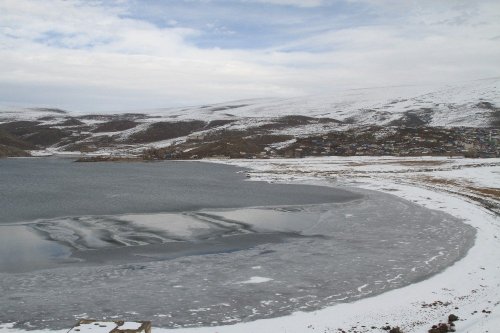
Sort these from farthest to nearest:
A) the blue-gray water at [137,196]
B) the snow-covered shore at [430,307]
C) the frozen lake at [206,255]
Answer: the blue-gray water at [137,196]
the frozen lake at [206,255]
the snow-covered shore at [430,307]

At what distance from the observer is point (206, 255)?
18.4m

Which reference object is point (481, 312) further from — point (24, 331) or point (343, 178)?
point (343, 178)

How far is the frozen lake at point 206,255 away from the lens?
12.7 m

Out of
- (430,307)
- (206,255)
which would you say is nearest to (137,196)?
(206,255)

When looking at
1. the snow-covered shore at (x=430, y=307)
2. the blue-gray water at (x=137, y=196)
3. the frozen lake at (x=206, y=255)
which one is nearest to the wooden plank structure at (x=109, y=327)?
the snow-covered shore at (x=430, y=307)

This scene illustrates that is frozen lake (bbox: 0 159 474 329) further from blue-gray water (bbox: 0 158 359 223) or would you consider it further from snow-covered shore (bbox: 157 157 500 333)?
snow-covered shore (bbox: 157 157 500 333)

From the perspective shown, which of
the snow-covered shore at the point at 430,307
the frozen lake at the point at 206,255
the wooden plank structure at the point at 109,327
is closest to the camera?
the wooden plank structure at the point at 109,327

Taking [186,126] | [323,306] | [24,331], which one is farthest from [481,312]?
[186,126]

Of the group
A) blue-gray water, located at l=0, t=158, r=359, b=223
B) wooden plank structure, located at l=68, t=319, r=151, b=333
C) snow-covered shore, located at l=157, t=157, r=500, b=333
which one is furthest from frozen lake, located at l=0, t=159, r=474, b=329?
wooden plank structure, located at l=68, t=319, r=151, b=333

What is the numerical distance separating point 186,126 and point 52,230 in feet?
568

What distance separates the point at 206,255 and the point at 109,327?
8724 mm

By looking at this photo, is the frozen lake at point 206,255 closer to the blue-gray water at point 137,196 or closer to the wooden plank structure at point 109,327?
the blue-gray water at point 137,196

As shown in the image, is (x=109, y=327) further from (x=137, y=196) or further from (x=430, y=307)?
(x=137, y=196)

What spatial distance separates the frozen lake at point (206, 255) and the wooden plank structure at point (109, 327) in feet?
5.27
